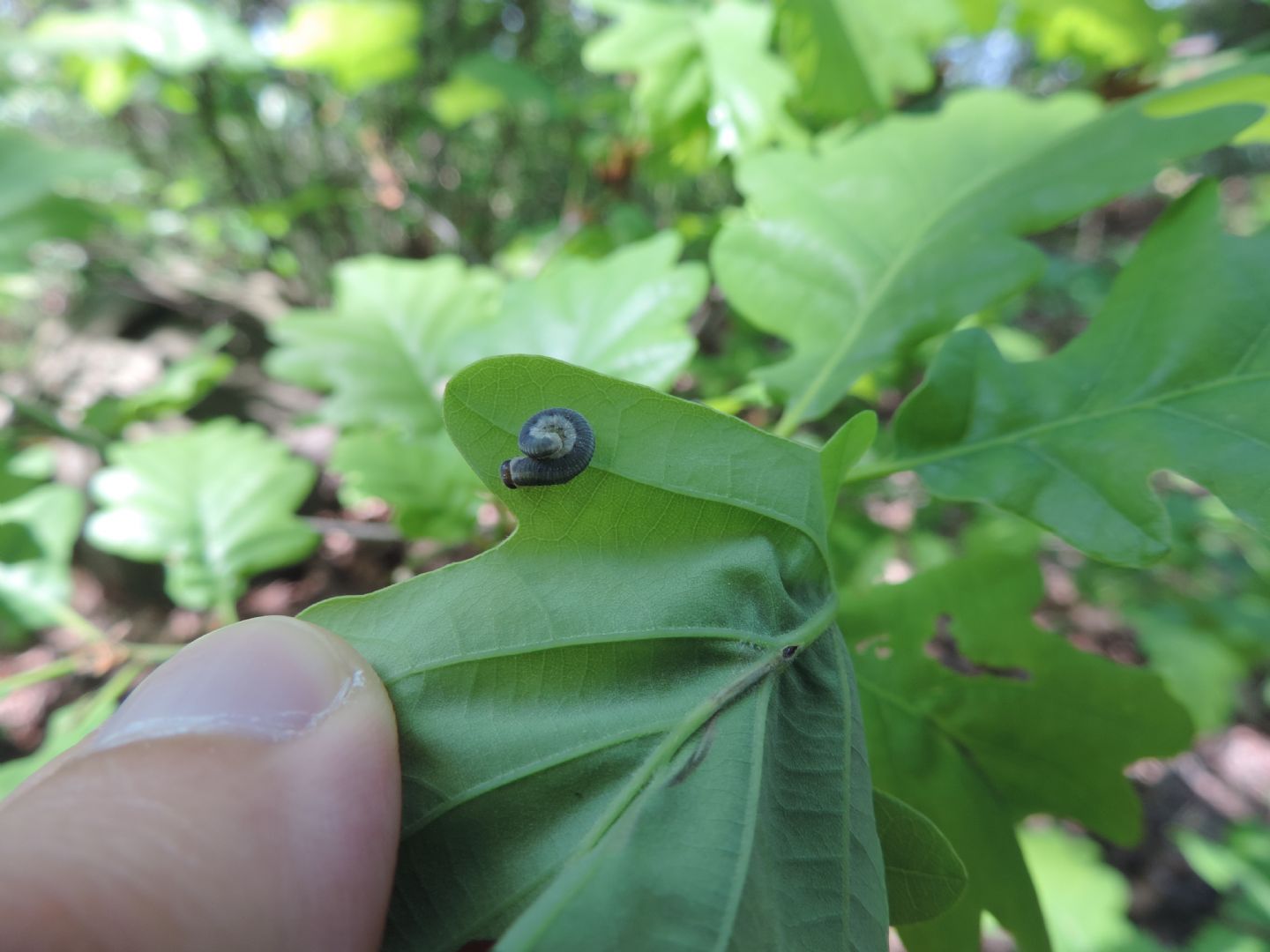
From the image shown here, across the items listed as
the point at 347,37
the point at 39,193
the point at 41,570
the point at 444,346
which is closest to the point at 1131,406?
the point at 444,346

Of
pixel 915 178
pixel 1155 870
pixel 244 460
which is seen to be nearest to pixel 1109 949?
pixel 1155 870

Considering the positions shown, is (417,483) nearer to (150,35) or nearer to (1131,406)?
(1131,406)

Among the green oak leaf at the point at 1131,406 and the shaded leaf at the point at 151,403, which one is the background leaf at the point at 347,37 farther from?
the green oak leaf at the point at 1131,406

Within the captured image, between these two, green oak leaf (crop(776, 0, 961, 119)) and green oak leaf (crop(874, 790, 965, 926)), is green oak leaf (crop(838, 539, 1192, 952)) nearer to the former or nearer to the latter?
green oak leaf (crop(874, 790, 965, 926))

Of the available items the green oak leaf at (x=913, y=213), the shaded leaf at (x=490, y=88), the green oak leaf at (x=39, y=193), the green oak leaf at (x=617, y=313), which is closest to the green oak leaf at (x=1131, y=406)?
the green oak leaf at (x=913, y=213)

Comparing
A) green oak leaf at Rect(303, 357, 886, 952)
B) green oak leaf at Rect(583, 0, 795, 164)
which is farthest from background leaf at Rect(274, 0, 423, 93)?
green oak leaf at Rect(303, 357, 886, 952)

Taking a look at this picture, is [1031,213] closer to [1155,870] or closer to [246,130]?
[1155,870]
